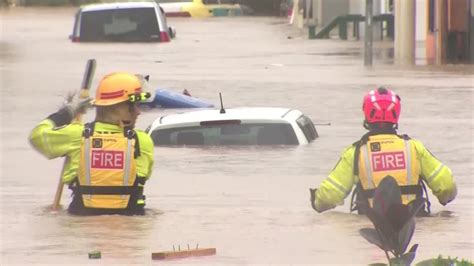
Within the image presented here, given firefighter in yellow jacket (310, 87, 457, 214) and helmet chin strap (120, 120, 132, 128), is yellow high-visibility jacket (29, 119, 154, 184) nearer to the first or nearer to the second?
helmet chin strap (120, 120, 132, 128)

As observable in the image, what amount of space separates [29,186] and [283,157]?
3.43m

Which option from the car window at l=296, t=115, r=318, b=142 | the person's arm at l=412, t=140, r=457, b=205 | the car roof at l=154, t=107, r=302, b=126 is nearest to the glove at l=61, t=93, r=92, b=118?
the person's arm at l=412, t=140, r=457, b=205

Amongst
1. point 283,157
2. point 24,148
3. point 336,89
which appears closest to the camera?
point 283,157

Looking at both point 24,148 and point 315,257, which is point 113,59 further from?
point 315,257

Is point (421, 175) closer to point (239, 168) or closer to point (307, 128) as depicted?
point (239, 168)

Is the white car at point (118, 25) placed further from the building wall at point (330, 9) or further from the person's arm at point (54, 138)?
the person's arm at point (54, 138)

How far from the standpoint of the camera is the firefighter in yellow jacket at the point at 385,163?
11.8m

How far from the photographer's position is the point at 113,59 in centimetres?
3906

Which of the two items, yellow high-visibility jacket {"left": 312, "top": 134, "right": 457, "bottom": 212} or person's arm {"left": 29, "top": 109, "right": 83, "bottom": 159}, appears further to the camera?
person's arm {"left": 29, "top": 109, "right": 83, "bottom": 159}

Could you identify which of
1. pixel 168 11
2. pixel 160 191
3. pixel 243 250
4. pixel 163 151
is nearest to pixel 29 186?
pixel 160 191

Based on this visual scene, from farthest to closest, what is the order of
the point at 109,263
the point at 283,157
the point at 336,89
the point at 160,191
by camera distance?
1. the point at 336,89
2. the point at 283,157
3. the point at 160,191
4. the point at 109,263

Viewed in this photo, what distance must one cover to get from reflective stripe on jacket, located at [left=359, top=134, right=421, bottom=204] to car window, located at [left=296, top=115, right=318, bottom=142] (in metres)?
7.87

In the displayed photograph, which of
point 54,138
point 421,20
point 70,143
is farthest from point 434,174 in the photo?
point 421,20

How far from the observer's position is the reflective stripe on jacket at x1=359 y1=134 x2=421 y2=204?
11828 millimetres
